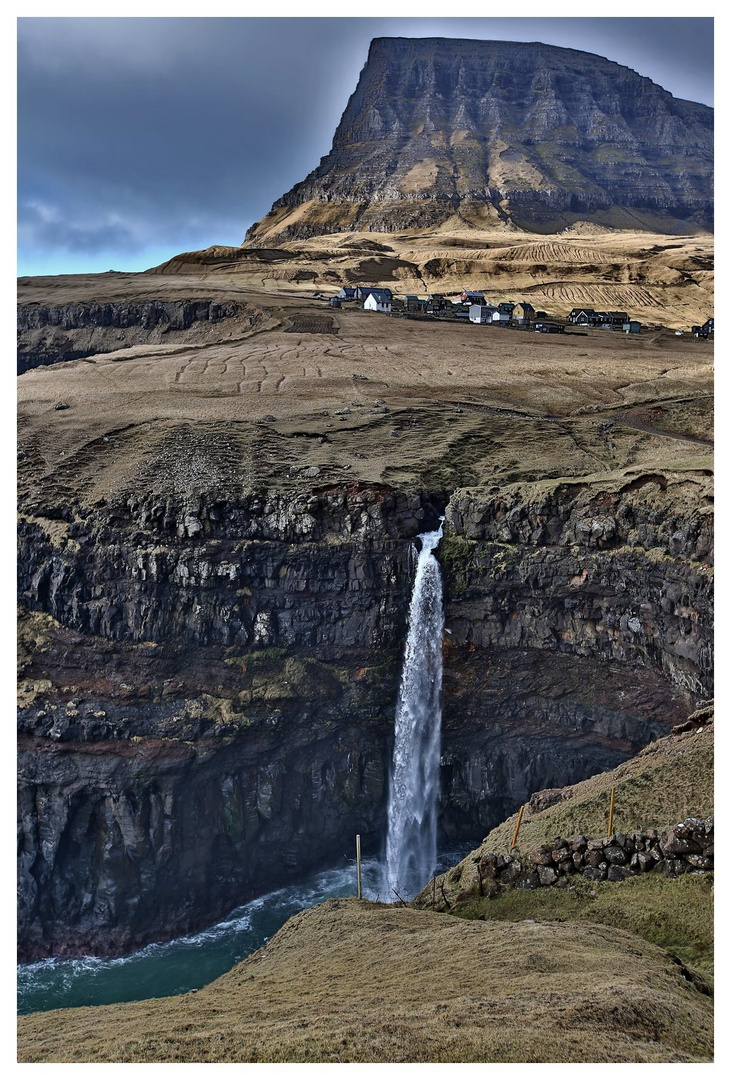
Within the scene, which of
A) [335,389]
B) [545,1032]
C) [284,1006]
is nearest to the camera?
[545,1032]

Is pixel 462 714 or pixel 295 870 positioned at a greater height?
pixel 462 714

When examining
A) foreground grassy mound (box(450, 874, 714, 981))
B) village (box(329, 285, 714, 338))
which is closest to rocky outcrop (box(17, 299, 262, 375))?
village (box(329, 285, 714, 338))

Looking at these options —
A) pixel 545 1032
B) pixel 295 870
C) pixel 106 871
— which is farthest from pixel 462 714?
pixel 545 1032

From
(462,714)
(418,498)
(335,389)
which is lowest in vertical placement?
(462,714)

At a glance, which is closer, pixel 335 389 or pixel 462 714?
pixel 462 714

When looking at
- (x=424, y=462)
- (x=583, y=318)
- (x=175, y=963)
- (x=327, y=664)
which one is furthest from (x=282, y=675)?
(x=583, y=318)

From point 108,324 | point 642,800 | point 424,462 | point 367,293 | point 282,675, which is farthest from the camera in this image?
point 367,293

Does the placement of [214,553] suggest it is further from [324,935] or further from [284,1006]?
[284,1006]

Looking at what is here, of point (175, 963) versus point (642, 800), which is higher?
point (642, 800)

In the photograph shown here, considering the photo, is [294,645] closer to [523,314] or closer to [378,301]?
[378,301]
